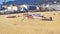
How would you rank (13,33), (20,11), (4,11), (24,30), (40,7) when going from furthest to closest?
(40,7), (20,11), (4,11), (24,30), (13,33)

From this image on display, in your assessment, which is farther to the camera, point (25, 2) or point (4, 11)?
point (25, 2)

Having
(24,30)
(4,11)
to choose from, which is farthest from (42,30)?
(4,11)

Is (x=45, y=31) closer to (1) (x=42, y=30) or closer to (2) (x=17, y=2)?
(1) (x=42, y=30)

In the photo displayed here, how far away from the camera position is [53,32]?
7746mm

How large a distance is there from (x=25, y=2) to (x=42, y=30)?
11918mm

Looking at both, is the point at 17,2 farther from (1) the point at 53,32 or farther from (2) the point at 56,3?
(1) the point at 53,32

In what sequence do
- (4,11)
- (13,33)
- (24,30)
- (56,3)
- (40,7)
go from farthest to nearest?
(56,3) < (40,7) < (4,11) < (24,30) < (13,33)

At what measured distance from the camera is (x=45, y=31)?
26.0ft

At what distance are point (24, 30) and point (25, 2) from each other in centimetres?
1179

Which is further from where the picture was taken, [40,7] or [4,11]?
[40,7]

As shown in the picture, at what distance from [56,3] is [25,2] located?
11.5 feet

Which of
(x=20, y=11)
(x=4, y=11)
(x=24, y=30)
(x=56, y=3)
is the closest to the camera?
(x=24, y=30)

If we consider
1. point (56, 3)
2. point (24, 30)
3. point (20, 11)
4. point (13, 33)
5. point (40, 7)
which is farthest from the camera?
point (56, 3)

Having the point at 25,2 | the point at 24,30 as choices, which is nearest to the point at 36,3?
the point at 25,2
